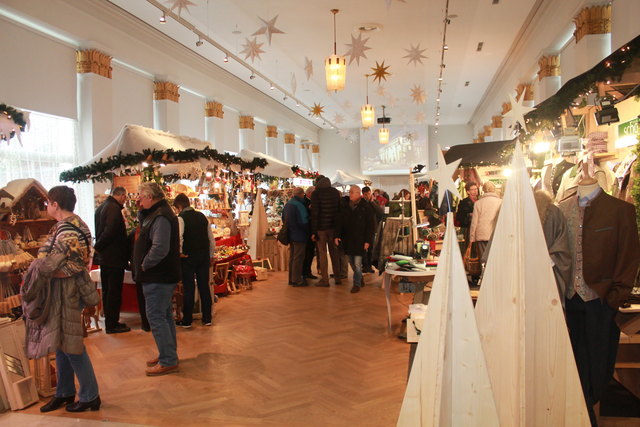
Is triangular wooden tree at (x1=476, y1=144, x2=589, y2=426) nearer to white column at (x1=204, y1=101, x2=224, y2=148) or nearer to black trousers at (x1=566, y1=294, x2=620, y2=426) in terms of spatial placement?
black trousers at (x1=566, y1=294, x2=620, y2=426)

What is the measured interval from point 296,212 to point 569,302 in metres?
5.34

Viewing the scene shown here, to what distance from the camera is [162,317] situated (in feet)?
13.1

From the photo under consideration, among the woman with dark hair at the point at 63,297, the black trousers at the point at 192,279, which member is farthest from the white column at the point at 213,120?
the woman with dark hair at the point at 63,297

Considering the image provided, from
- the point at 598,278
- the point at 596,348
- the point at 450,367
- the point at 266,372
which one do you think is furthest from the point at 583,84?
the point at 266,372

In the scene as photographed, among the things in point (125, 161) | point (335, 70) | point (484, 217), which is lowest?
point (484, 217)

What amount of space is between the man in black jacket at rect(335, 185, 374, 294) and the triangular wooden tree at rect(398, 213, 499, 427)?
5251mm

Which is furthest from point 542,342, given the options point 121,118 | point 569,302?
point 121,118

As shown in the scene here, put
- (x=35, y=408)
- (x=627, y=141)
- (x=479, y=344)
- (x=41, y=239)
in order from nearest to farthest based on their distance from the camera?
(x=479, y=344) → (x=35, y=408) → (x=627, y=141) → (x=41, y=239)

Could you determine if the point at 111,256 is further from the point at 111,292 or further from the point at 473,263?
the point at 473,263

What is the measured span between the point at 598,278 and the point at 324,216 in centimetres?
508

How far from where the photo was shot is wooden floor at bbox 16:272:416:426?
Result: 3289 millimetres

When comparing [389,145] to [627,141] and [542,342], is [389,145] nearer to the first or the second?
[627,141]

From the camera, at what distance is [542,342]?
1952mm

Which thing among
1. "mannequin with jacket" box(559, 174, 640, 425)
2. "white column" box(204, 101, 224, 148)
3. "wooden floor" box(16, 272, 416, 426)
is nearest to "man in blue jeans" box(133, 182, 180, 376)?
"wooden floor" box(16, 272, 416, 426)
